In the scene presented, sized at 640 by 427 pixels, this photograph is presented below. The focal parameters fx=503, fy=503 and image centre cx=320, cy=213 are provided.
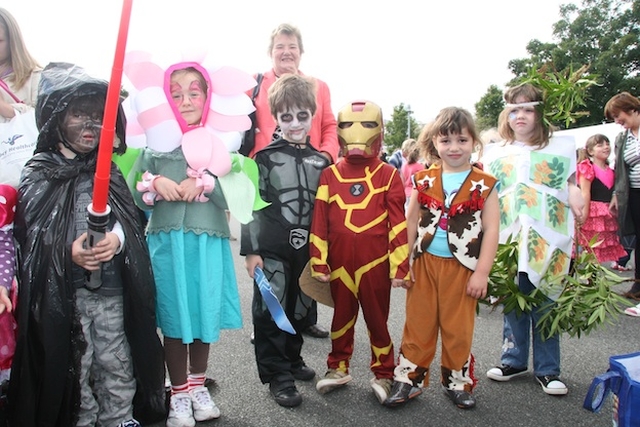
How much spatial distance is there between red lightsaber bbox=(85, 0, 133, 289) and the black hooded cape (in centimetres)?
27

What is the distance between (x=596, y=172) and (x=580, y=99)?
4162mm

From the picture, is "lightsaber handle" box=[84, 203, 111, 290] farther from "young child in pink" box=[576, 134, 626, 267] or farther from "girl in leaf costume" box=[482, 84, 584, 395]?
"young child in pink" box=[576, 134, 626, 267]

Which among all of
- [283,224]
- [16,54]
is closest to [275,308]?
[283,224]

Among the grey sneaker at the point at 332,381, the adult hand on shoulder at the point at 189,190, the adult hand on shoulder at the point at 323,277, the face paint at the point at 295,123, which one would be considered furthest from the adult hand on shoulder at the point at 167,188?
the grey sneaker at the point at 332,381

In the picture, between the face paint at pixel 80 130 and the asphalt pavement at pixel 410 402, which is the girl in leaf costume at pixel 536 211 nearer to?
the asphalt pavement at pixel 410 402

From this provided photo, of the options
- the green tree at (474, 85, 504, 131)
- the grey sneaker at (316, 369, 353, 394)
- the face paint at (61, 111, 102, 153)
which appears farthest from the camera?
the green tree at (474, 85, 504, 131)

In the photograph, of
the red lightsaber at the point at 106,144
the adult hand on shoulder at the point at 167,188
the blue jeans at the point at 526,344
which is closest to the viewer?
the red lightsaber at the point at 106,144

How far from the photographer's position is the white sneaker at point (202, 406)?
2.41 meters

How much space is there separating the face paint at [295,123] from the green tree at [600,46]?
1228 inches

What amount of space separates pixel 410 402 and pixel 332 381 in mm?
427

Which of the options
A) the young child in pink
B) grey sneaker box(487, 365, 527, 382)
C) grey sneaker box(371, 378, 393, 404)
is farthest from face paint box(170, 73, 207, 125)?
the young child in pink

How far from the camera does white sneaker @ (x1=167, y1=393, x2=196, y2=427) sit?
7.63 feet

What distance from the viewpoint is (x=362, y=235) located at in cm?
257

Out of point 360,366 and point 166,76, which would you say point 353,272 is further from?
point 166,76
